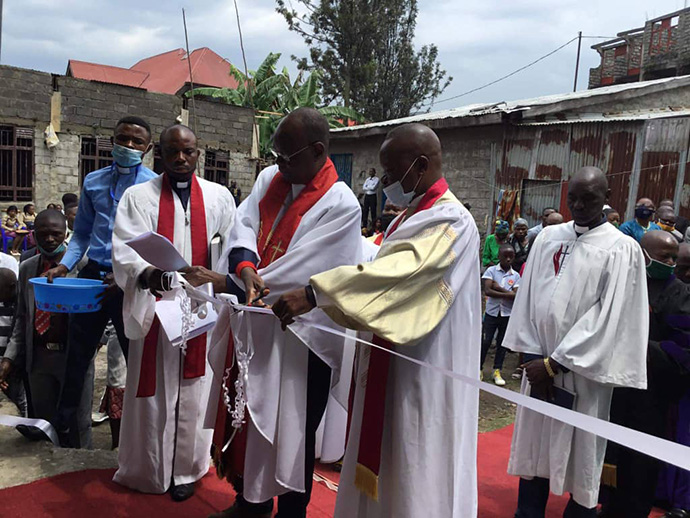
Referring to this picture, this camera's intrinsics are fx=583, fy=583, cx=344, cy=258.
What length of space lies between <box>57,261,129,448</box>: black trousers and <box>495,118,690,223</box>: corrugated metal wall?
967 centimetres

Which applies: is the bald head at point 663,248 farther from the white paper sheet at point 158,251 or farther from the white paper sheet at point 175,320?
the white paper sheet at point 158,251

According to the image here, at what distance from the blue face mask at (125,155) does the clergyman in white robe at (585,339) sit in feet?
8.56

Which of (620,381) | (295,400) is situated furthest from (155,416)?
(620,381)

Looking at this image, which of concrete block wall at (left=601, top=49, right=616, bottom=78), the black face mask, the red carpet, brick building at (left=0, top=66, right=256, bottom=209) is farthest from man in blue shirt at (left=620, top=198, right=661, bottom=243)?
concrete block wall at (left=601, top=49, right=616, bottom=78)

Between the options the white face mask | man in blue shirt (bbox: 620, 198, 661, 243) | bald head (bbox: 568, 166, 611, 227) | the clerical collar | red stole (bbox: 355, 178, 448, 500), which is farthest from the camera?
man in blue shirt (bbox: 620, 198, 661, 243)

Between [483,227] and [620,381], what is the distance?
9.97 metres

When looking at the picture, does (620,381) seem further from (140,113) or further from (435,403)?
(140,113)

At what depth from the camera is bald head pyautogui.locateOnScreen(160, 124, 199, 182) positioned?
3234mm

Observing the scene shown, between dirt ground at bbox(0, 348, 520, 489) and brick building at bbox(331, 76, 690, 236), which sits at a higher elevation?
brick building at bbox(331, 76, 690, 236)

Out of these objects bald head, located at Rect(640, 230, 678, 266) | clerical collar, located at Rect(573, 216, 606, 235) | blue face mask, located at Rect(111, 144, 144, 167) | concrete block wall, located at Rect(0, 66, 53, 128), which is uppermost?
concrete block wall, located at Rect(0, 66, 53, 128)

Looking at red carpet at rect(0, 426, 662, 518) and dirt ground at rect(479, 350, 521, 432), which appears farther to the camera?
dirt ground at rect(479, 350, 521, 432)

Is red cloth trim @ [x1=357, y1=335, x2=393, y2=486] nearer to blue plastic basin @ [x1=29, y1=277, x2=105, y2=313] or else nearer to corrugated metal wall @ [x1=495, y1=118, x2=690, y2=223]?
blue plastic basin @ [x1=29, y1=277, x2=105, y2=313]

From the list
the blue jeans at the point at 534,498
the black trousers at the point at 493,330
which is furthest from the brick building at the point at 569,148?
the blue jeans at the point at 534,498

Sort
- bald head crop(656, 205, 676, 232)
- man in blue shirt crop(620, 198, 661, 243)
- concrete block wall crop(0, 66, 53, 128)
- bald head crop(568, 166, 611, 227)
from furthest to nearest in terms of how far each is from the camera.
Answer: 1. concrete block wall crop(0, 66, 53, 128)
2. bald head crop(656, 205, 676, 232)
3. man in blue shirt crop(620, 198, 661, 243)
4. bald head crop(568, 166, 611, 227)
